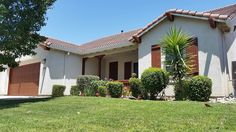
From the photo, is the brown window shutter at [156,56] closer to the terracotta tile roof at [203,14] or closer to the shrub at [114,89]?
the terracotta tile roof at [203,14]

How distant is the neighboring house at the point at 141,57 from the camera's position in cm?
1441

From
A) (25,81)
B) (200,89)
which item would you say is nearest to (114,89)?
(200,89)

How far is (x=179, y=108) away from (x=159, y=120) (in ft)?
6.84

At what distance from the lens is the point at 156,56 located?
56.5 ft

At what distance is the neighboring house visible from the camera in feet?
47.3

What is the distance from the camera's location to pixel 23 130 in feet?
23.8

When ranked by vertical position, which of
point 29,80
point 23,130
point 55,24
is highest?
point 55,24

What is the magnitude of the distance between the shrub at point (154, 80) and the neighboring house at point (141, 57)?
1922 mm

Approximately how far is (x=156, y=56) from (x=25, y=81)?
13.1 meters

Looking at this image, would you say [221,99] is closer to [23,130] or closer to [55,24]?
[23,130]

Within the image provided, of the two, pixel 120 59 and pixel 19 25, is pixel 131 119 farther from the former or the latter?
pixel 120 59

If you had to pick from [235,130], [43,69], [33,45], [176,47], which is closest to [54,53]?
[43,69]

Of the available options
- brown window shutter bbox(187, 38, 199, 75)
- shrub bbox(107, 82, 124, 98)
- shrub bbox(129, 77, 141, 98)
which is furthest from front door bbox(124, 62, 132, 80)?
brown window shutter bbox(187, 38, 199, 75)

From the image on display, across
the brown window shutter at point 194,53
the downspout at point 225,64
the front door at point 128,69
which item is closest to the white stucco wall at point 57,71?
the front door at point 128,69
